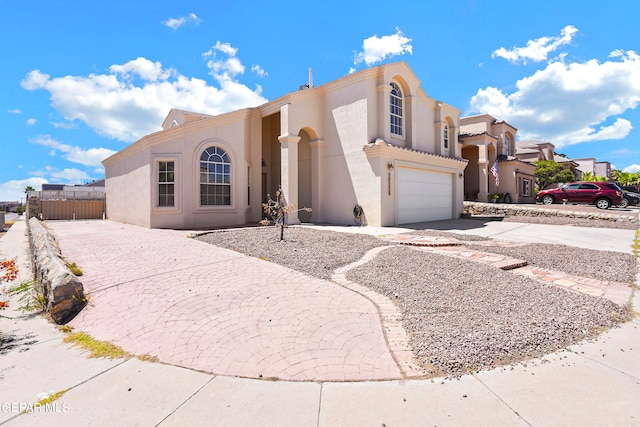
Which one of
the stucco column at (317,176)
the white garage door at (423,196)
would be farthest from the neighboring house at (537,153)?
the stucco column at (317,176)

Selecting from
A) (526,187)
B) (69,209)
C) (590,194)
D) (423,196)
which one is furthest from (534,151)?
(69,209)

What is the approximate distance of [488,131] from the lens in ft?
82.5

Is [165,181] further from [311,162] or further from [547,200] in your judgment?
[547,200]

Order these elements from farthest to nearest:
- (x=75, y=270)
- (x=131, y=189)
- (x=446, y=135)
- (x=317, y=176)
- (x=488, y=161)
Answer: (x=488, y=161) → (x=446, y=135) → (x=131, y=189) → (x=317, y=176) → (x=75, y=270)

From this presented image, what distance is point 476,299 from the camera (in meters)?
4.30

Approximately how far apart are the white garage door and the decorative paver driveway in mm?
8877

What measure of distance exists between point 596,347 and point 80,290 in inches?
254

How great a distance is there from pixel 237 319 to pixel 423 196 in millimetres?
12755

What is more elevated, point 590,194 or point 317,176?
point 317,176

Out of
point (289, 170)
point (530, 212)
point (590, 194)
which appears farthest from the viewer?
point (590, 194)

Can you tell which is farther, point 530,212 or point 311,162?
point 530,212

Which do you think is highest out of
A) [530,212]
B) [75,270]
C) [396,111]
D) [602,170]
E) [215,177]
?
[602,170]

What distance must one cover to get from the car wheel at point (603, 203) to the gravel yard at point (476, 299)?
15.3 m

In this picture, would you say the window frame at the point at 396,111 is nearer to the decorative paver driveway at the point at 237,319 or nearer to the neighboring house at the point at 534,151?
the decorative paver driveway at the point at 237,319
